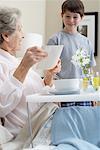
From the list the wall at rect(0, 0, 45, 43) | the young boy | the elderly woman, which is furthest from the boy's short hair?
the wall at rect(0, 0, 45, 43)

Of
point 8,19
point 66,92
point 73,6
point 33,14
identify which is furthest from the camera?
point 33,14

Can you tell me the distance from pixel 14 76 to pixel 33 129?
227 mm

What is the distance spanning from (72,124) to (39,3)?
6.75ft

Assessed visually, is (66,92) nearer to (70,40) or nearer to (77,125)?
(77,125)

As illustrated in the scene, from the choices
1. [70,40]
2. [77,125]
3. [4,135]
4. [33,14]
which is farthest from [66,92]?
[33,14]

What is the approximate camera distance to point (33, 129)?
1221mm

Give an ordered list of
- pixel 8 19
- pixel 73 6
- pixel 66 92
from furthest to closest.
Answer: pixel 73 6, pixel 8 19, pixel 66 92

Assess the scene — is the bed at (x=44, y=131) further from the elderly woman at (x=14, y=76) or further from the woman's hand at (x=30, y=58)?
the woman's hand at (x=30, y=58)

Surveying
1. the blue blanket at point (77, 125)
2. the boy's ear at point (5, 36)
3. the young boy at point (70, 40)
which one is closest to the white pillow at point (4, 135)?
the blue blanket at point (77, 125)

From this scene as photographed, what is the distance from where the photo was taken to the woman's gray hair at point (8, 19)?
1356mm

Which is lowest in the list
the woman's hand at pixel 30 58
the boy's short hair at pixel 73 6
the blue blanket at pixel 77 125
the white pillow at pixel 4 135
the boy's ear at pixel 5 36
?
the white pillow at pixel 4 135

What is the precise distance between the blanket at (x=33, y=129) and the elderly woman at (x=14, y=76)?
51mm

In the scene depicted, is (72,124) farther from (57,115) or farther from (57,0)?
(57,0)

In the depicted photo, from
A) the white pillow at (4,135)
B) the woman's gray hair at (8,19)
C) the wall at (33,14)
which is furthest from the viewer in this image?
the wall at (33,14)
